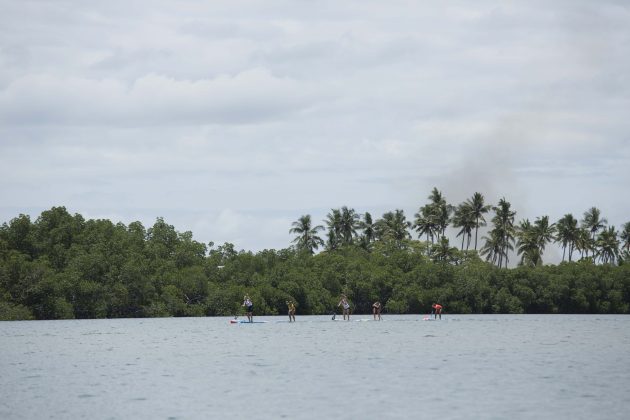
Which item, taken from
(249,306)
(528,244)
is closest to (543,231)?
(528,244)

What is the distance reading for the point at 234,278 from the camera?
131 metres

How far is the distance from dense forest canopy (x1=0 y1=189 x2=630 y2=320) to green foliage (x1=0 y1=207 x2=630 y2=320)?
15 cm

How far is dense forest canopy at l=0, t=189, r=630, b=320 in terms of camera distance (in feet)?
370

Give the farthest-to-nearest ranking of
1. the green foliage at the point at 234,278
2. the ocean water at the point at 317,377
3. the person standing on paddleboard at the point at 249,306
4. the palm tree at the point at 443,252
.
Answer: the palm tree at the point at 443,252 → the green foliage at the point at 234,278 → the person standing on paddleboard at the point at 249,306 → the ocean water at the point at 317,377

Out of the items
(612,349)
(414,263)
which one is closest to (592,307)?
(414,263)

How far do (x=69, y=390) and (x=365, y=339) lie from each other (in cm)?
3319

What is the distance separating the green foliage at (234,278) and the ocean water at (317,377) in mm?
40142

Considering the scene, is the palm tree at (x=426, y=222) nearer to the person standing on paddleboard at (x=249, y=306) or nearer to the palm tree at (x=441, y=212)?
the palm tree at (x=441, y=212)

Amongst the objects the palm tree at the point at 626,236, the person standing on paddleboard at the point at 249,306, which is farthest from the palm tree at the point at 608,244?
the person standing on paddleboard at the point at 249,306

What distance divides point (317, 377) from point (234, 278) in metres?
89.4

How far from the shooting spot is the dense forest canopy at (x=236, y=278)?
112750mm

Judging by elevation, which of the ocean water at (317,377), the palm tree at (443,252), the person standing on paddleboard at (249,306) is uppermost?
the palm tree at (443,252)

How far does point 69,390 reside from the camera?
38188mm

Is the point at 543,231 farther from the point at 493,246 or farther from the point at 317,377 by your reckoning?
the point at 317,377
